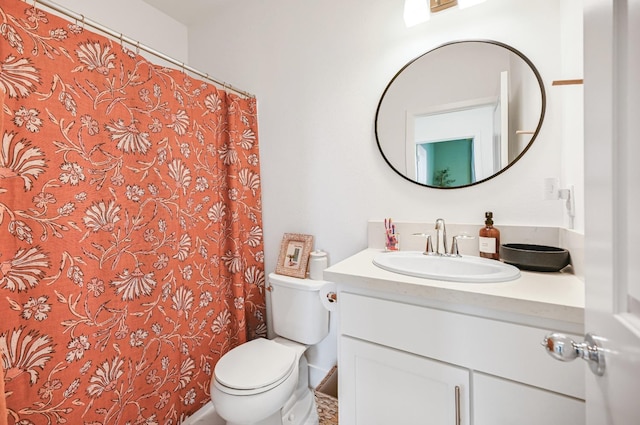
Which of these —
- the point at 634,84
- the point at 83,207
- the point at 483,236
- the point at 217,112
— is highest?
the point at 217,112

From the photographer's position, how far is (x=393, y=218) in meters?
1.42

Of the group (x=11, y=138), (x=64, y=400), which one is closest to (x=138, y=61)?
(x=11, y=138)

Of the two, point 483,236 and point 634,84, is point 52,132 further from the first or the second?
point 483,236

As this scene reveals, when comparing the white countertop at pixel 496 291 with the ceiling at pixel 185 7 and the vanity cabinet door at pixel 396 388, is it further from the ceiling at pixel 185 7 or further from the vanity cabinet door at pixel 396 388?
the ceiling at pixel 185 7

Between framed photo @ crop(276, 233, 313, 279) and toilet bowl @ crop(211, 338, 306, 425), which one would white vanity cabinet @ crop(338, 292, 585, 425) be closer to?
toilet bowl @ crop(211, 338, 306, 425)

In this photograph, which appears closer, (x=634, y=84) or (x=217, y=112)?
(x=634, y=84)

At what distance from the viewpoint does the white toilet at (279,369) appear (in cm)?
113

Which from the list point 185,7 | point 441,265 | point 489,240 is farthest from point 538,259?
point 185,7

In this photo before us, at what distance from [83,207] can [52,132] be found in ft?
0.93

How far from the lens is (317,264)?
1542mm

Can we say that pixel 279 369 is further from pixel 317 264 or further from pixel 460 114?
pixel 460 114

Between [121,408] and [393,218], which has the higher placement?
[393,218]

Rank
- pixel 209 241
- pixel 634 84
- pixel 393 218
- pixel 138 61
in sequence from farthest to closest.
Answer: pixel 209 241 → pixel 393 218 → pixel 138 61 → pixel 634 84

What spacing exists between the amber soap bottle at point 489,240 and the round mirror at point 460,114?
0.65 feet
